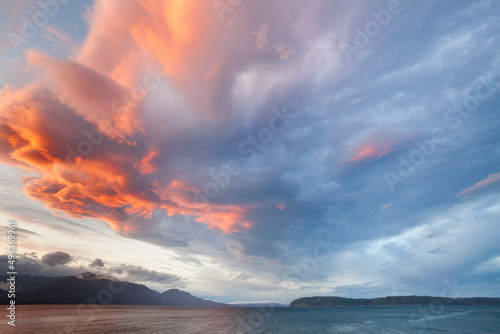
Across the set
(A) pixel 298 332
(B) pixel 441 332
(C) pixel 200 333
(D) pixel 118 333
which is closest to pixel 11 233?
(D) pixel 118 333

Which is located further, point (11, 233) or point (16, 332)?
point (16, 332)

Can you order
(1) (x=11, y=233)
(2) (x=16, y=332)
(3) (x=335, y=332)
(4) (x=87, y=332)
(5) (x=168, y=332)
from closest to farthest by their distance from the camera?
(1) (x=11, y=233) → (2) (x=16, y=332) → (4) (x=87, y=332) → (5) (x=168, y=332) → (3) (x=335, y=332)

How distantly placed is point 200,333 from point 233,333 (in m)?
10.5

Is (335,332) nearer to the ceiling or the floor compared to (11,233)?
nearer to the floor

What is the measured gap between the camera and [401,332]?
72188 mm

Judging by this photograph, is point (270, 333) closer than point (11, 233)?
No

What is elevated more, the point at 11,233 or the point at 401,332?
the point at 11,233

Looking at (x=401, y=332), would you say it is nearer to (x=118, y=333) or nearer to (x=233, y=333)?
(x=233, y=333)

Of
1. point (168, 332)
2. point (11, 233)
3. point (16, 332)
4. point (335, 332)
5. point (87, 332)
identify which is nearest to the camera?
point (11, 233)

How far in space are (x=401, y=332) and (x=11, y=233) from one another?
342 feet

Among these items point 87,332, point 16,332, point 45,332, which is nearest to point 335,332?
point 87,332

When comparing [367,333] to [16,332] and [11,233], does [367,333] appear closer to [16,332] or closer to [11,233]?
[11,233]

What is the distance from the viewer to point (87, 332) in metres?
63.0

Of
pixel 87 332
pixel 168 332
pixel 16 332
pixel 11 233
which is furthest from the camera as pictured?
pixel 168 332
